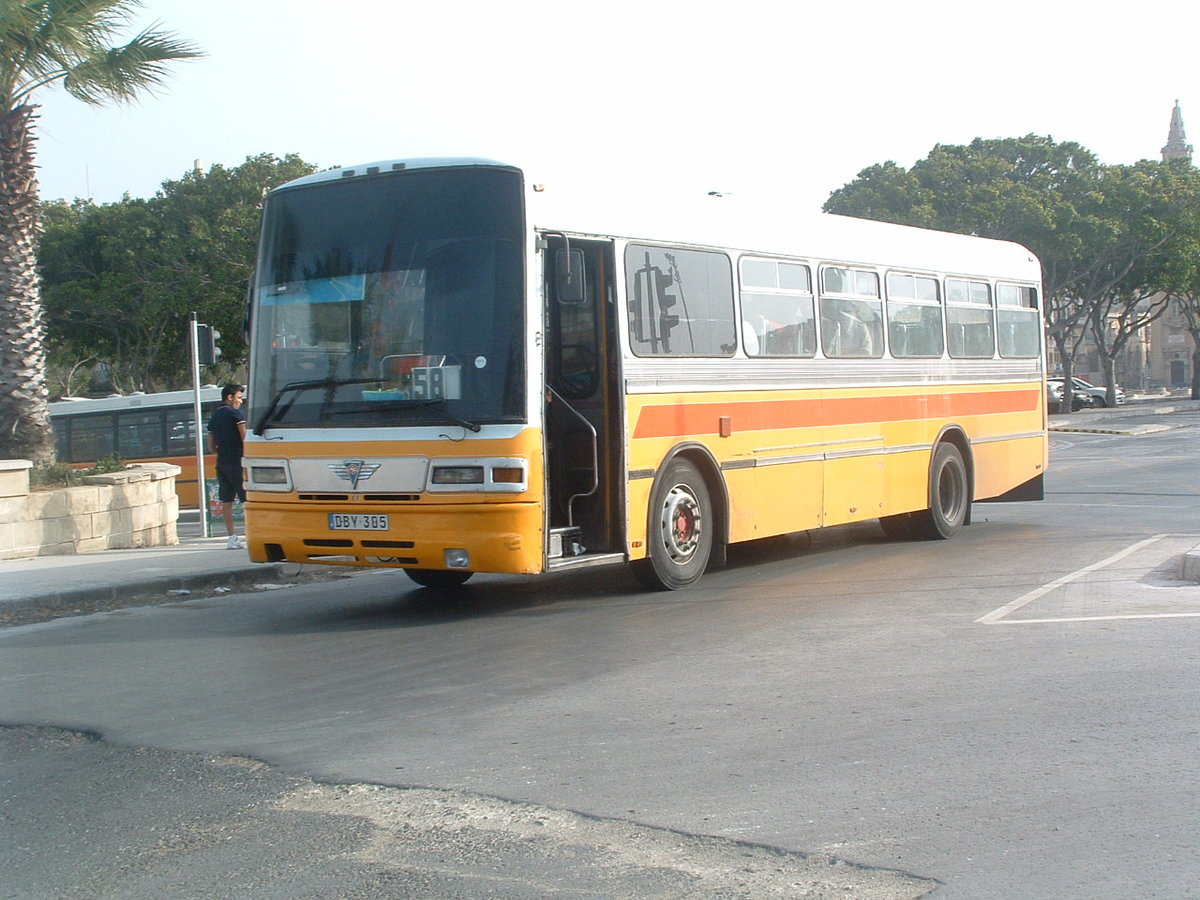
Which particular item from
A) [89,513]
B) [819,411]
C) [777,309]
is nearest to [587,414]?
[777,309]

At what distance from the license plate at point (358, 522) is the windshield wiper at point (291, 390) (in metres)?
0.87

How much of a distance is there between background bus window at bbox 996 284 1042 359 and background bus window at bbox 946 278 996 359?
294mm

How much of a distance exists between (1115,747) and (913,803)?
120 cm

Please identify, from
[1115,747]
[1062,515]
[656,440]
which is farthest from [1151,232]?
[1115,747]

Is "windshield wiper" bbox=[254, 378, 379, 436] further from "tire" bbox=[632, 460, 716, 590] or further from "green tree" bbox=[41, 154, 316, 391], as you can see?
"green tree" bbox=[41, 154, 316, 391]

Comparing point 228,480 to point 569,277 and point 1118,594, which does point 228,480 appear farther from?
point 1118,594

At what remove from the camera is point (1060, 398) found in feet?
197

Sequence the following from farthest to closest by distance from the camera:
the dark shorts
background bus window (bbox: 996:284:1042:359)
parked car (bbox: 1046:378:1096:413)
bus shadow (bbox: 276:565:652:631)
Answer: parked car (bbox: 1046:378:1096:413) < background bus window (bbox: 996:284:1042:359) < the dark shorts < bus shadow (bbox: 276:565:652:631)

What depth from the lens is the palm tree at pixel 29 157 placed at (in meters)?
16.5

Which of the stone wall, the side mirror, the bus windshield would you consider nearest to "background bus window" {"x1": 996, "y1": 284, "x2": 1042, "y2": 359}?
the side mirror

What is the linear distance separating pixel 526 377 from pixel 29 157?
35.3 ft

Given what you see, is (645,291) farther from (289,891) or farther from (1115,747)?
(289,891)

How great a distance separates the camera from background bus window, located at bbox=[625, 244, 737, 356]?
10352 millimetres

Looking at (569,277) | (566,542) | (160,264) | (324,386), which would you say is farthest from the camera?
(160,264)
